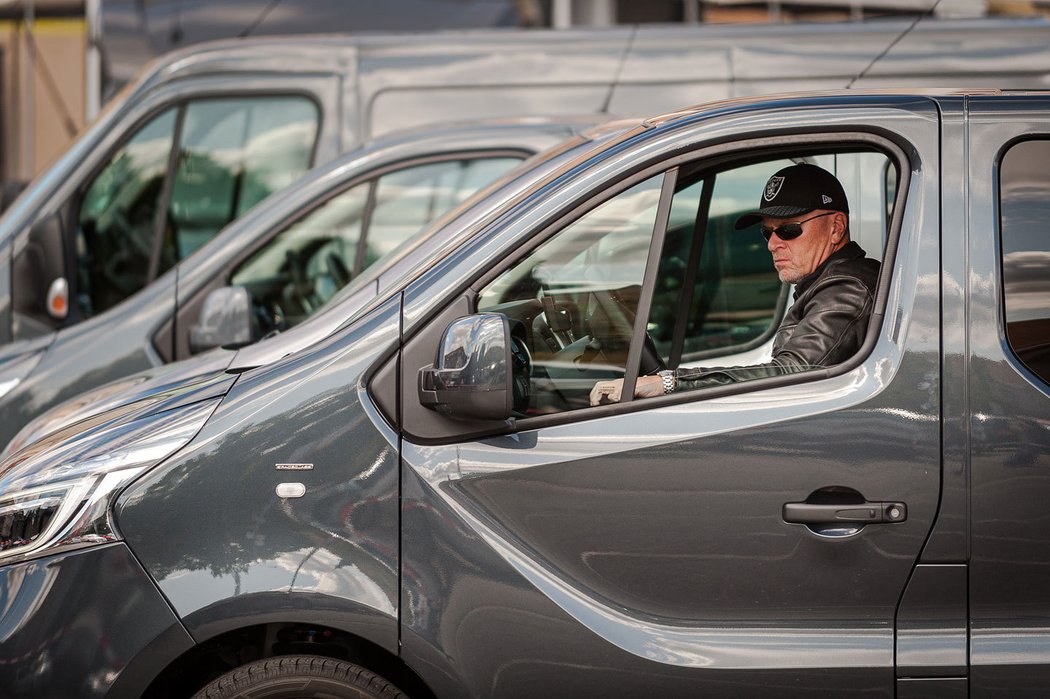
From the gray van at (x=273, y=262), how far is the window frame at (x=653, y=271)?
1.84 m

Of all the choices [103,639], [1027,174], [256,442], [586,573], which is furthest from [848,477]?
[103,639]

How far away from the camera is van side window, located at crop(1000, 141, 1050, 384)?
246cm

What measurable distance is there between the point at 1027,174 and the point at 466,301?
122 centimetres

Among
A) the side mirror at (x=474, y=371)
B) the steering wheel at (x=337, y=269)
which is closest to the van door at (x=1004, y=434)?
the side mirror at (x=474, y=371)

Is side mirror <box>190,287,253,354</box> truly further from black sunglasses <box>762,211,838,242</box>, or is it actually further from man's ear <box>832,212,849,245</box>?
man's ear <box>832,212,849,245</box>

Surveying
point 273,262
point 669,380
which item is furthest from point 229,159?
point 669,380

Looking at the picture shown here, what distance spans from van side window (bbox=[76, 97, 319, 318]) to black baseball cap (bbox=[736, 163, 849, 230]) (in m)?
3.53

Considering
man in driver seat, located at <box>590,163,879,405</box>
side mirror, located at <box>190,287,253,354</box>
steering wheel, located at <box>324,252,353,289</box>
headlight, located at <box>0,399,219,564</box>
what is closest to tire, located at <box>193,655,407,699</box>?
headlight, located at <box>0,399,219,564</box>

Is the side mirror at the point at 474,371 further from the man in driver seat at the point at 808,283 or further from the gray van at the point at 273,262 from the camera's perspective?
the gray van at the point at 273,262

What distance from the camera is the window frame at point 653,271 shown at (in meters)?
2.50

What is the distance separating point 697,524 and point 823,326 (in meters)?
0.58

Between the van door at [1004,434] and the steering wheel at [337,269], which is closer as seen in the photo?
the van door at [1004,434]

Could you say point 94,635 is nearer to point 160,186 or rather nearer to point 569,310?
point 569,310

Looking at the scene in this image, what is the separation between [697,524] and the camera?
2.48 m
